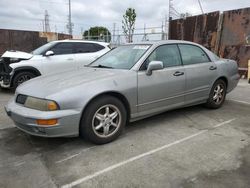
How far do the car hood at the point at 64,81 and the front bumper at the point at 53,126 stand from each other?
27cm

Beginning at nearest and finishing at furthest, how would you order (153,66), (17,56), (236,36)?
(153,66), (17,56), (236,36)

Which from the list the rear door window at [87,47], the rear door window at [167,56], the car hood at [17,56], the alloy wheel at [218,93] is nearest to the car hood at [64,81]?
the rear door window at [167,56]

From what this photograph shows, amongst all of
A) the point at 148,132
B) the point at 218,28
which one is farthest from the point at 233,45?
the point at 148,132

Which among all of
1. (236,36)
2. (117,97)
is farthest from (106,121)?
(236,36)

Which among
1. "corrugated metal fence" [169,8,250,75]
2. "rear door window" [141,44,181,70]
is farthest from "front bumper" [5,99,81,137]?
"corrugated metal fence" [169,8,250,75]

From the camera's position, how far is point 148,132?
4.45 m

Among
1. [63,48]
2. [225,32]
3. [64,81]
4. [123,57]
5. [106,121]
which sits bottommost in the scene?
[106,121]

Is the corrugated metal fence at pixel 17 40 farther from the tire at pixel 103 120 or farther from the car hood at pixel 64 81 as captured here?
the tire at pixel 103 120

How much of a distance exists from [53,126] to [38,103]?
40cm

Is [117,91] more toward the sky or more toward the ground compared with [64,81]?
more toward the ground

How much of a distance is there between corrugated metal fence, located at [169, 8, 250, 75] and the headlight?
8.62 meters

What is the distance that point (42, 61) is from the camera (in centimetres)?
804

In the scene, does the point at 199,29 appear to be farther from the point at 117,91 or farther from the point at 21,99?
the point at 21,99

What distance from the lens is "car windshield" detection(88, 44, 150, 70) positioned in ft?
15.0
